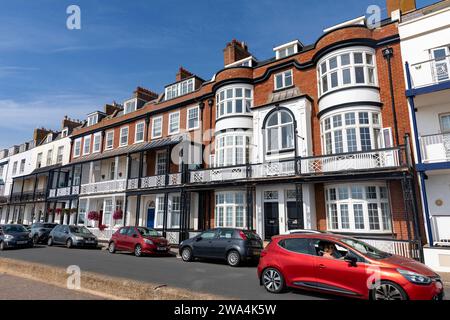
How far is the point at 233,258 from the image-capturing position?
11508 mm

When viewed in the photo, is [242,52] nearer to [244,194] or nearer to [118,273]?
[244,194]

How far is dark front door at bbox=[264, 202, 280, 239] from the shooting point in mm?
15380

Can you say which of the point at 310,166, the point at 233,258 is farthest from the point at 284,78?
the point at 233,258

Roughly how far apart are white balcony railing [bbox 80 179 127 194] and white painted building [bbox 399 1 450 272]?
18846 millimetres

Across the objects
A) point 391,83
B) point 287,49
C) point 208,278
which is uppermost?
point 287,49

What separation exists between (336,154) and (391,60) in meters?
5.61

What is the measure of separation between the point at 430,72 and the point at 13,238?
23430mm

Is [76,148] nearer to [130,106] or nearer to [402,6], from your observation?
[130,106]

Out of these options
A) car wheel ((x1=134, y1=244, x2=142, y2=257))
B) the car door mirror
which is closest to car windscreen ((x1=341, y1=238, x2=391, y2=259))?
the car door mirror

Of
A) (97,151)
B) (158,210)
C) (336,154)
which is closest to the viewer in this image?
(336,154)
